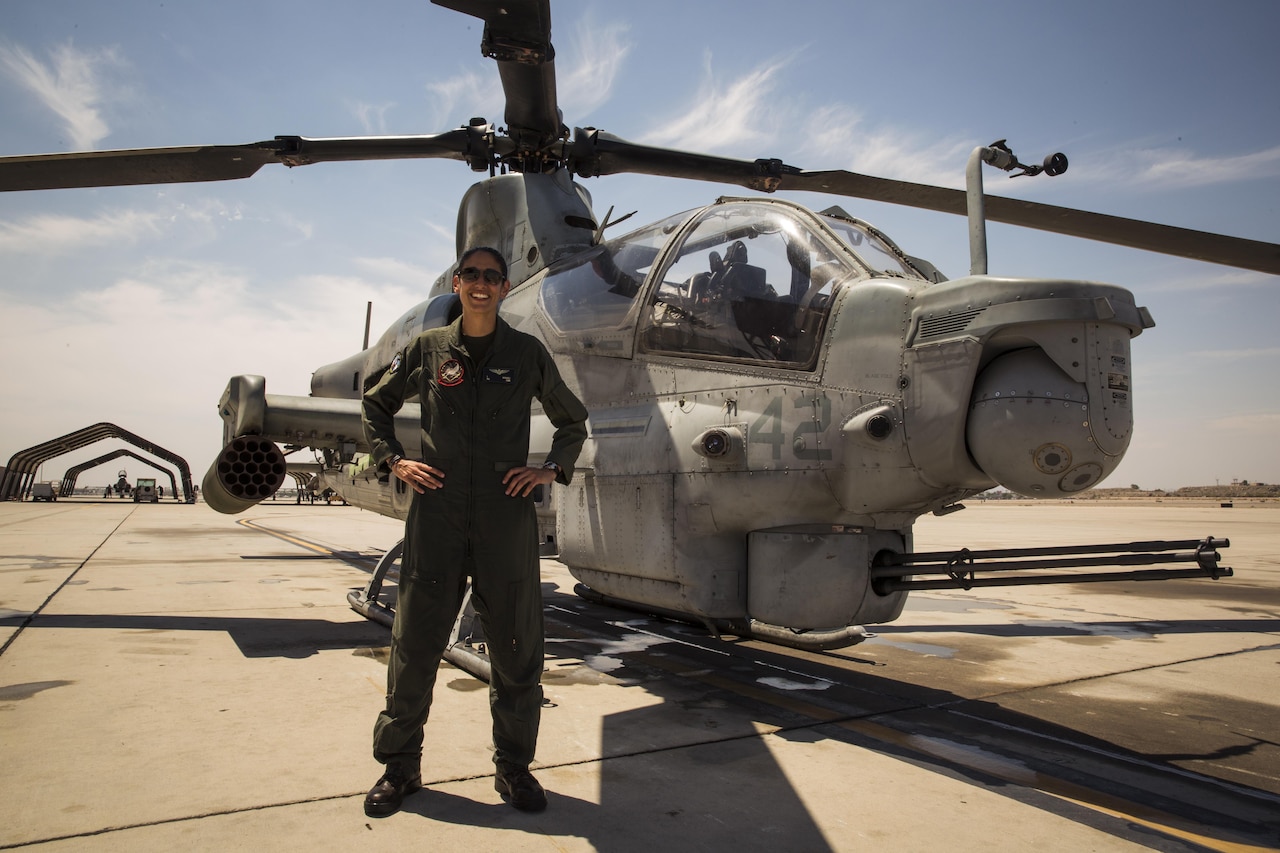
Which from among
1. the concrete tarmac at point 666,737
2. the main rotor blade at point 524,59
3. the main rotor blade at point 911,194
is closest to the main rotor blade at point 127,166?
the main rotor blade at point 524,59

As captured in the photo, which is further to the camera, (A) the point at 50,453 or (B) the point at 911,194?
(A) the point at 50,453

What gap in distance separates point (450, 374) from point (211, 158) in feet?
15.3

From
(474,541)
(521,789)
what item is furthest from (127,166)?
(521,789)

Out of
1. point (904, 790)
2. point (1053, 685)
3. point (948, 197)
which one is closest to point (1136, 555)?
point (904, 790)

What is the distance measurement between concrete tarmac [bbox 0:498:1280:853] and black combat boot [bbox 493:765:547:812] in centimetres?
5

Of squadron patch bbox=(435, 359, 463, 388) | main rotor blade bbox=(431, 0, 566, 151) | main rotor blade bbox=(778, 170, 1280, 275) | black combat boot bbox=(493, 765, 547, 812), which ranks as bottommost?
black combat boot bbox=(493, 765, 547, 812)

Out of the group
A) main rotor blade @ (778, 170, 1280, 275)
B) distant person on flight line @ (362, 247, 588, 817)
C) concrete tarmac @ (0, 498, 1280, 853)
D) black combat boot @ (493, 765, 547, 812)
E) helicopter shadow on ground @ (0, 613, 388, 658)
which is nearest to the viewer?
concrete tarmac @ (0, 498, 1280, 853)

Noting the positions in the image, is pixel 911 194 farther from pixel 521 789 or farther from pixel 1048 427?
pixel 521 789

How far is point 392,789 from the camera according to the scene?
110 inches

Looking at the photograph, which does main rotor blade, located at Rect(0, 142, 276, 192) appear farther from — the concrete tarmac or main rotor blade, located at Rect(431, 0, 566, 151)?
the concrete tarmac

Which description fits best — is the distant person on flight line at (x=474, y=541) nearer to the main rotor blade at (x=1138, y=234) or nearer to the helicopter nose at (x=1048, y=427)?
the helicopter nose at (x=1048, y=427)

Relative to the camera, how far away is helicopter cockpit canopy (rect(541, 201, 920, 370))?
411 centimetres

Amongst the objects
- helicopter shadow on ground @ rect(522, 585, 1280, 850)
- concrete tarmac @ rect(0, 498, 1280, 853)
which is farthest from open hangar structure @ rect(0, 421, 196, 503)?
helicopter shadow on ground @ rect(522, 585, 1280, 850)

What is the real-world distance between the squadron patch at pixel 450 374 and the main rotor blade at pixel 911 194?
4.41m
